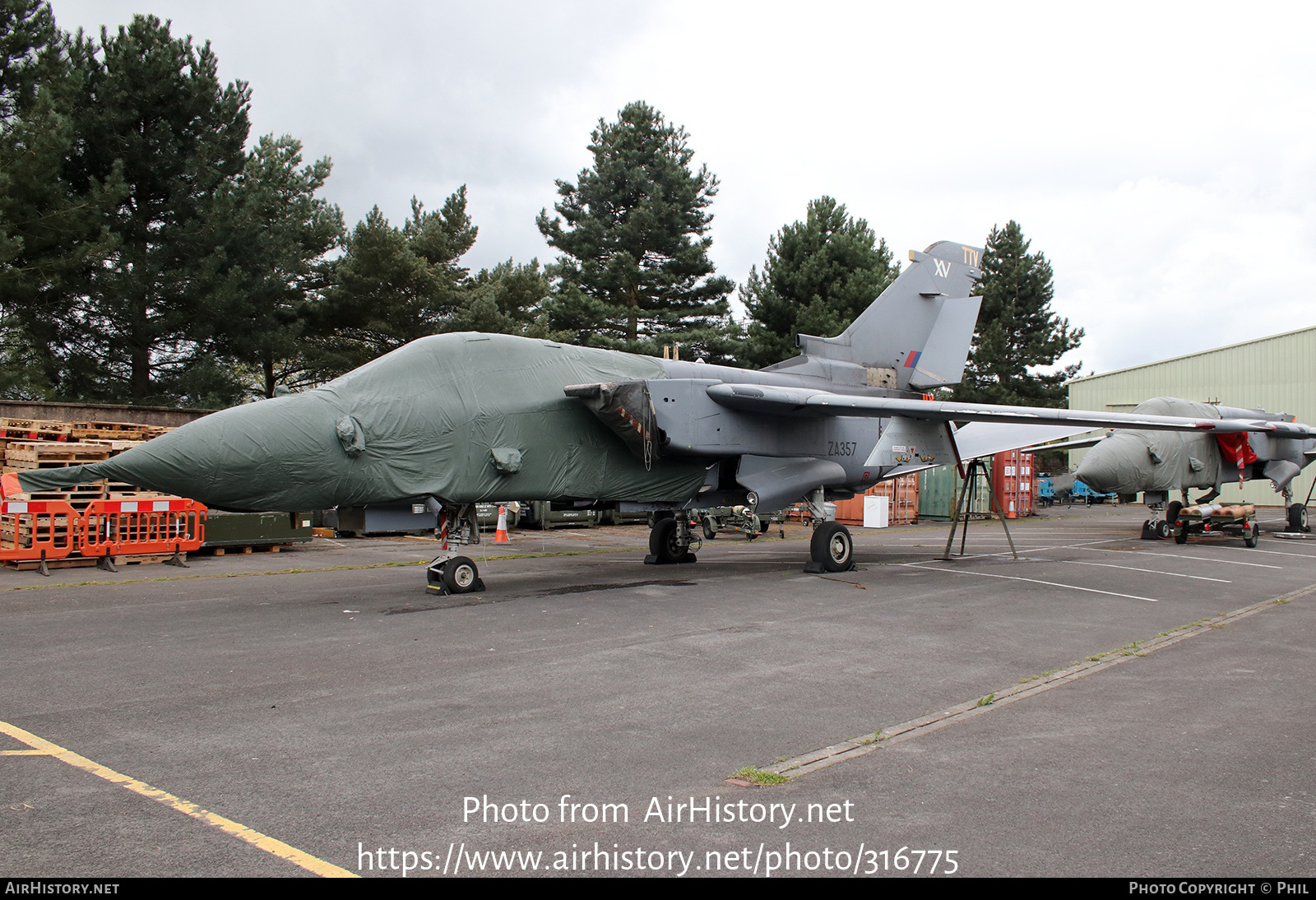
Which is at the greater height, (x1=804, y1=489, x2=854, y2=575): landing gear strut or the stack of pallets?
the stack of pallets

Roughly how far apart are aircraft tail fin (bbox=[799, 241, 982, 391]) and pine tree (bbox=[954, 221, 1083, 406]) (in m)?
31.5

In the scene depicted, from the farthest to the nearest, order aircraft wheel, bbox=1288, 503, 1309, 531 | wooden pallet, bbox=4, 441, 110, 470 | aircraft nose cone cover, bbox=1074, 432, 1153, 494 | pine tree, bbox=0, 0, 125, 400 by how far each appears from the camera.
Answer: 1. aircraft wheel, bbox=1288, 503, 1309, 531
2. pine tree, bbox=0, 0, 125, 400
3. aircraft nose cone cover, bbox=1074, 432, 1153, 494
4. wooden pallet, bbox=4, 441, 110, 470

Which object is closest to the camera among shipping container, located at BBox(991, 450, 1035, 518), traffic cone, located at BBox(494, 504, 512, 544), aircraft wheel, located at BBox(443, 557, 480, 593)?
aircraft wheel, located at BBox(443, 557, 480, 593)

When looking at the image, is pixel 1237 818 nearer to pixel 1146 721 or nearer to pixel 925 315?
pixel 1146 721

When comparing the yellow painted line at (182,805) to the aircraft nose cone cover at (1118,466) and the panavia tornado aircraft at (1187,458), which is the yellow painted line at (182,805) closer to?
the panavia tornado aircraft at (1187,458)

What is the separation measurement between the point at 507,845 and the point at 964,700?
3525 millimetres

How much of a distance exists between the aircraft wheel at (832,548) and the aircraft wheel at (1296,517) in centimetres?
1625

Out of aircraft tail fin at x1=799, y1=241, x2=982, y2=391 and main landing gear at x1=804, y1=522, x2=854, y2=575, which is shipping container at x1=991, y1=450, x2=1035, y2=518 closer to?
aircraft tail fin at x1=799, y1=241, x2=982, y2=391

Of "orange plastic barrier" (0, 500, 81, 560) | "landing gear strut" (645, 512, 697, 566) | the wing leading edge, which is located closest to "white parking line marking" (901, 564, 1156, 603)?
the wing leading edge

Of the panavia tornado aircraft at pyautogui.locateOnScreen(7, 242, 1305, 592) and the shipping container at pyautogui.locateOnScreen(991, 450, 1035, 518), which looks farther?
the shipping container at pyautogui.locateOnScreen(991, 450, 1035, 518)

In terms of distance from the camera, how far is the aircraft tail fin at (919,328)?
14945 mm

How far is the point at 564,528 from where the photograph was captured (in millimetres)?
22938

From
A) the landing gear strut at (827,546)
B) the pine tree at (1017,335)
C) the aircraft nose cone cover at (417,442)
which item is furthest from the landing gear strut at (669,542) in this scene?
the pine tree at (1017,335)

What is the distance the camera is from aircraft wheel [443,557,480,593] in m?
→ 10.1
